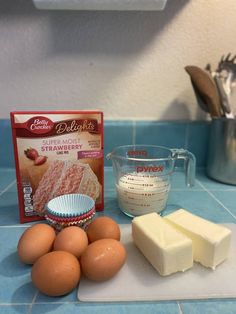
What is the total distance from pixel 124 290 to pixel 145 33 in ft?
2.39

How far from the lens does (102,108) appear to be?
0.84m

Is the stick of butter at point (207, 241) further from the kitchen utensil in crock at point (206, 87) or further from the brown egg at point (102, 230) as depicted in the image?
the kitchen utensil in crock at point (206, 87)

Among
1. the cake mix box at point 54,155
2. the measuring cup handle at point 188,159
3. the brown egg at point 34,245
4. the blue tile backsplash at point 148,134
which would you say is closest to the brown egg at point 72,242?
the brown egg at point 34,245

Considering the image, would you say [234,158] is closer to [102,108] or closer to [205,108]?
[205,108]

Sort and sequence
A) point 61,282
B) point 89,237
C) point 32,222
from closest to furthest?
point 61,282 → point 89,237 → point 32,222

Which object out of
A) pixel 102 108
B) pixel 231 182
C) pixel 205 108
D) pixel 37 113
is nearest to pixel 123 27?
pixel 102 108

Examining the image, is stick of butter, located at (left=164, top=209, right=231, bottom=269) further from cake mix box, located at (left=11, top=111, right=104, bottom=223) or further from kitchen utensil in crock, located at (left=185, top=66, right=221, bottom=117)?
kitchen utensil in crock, located at (left=185, top=66, right=221, bottom=117)

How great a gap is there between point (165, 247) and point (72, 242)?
0.45ft

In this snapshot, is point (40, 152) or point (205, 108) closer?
point (40, 152)

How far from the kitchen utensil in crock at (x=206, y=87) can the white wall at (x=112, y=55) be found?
10 cm

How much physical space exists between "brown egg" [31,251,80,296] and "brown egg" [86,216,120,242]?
0.08 m

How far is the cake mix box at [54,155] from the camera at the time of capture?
488 mm

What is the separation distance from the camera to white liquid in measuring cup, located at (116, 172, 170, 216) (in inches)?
21.1

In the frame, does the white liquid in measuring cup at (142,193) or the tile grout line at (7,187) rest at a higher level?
the white liquid in measuring cup at (142,193)
